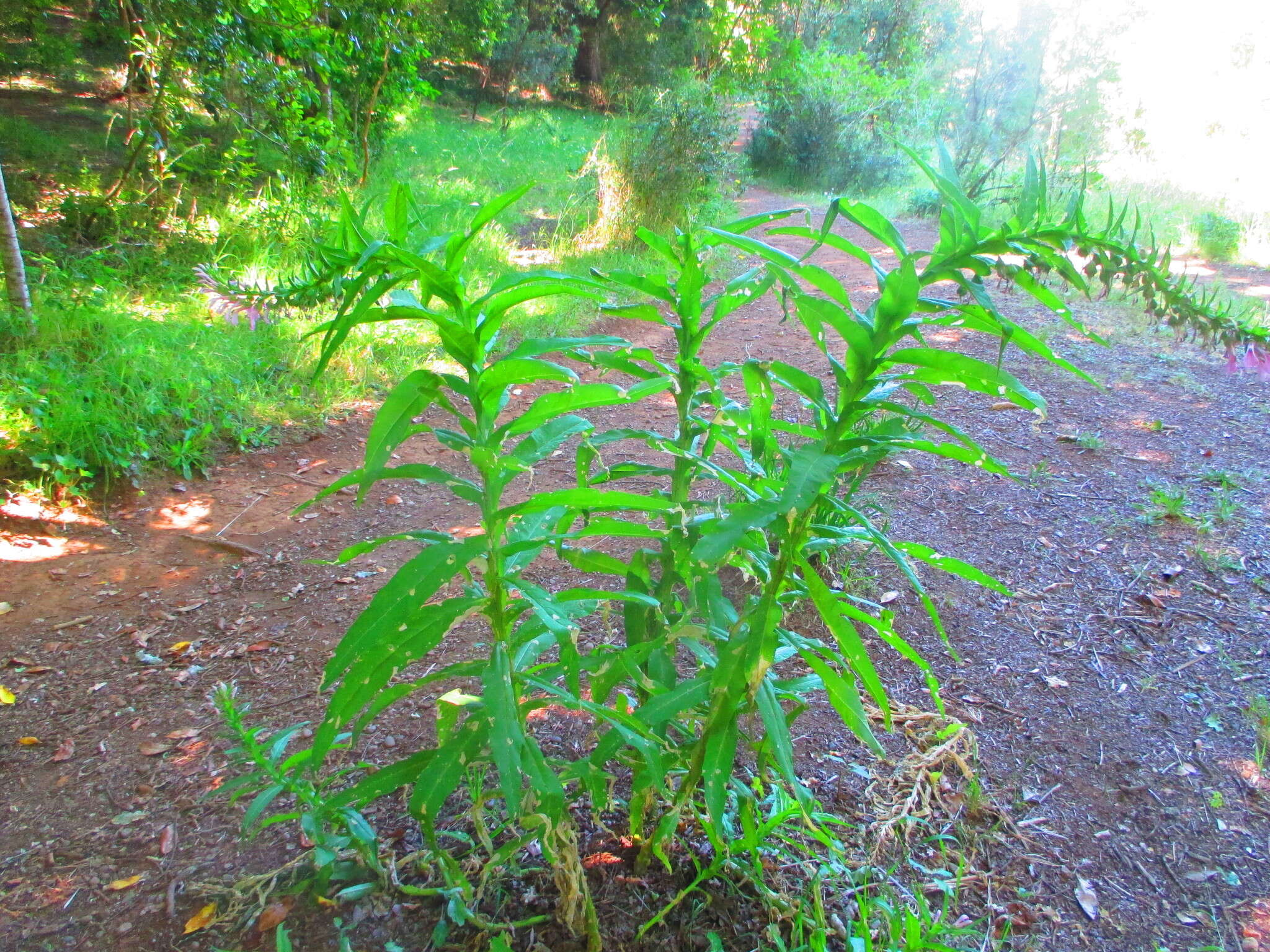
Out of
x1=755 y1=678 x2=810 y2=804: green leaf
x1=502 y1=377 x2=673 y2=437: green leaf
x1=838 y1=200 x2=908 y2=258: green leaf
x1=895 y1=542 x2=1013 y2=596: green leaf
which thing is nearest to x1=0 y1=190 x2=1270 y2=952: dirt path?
x1=755 y1=678 x2=810 y2=804: green leaf

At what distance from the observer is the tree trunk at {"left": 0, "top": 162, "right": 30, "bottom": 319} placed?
369 cm

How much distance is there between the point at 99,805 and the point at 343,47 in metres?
6.61

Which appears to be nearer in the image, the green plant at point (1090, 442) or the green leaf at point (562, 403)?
the green leaf at point (562, 403)

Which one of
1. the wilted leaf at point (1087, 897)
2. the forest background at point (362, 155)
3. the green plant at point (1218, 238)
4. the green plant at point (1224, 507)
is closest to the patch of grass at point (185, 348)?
the forest background at point (362, 155)

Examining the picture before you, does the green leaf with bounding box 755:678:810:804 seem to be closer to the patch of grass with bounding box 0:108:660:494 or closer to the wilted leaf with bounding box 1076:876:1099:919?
the wilted leaf with bounding box 1076:876:1099:919

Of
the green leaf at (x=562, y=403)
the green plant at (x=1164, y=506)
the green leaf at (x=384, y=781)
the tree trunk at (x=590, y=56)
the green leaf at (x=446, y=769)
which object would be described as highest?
the tree trunk at (x=590, y=56)

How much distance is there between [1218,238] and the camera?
890 cm

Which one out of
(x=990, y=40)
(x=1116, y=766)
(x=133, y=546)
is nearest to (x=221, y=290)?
(x=133, y=546)

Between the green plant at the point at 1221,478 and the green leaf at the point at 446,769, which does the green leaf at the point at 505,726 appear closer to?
the green leaf at the point at 446,769

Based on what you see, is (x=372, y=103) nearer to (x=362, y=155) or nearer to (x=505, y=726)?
(x=362, y=155)

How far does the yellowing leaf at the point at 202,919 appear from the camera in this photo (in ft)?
5.19

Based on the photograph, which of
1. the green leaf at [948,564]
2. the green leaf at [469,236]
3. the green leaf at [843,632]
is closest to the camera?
the green leaf at [469,236]

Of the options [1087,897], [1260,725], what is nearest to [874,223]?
[1087,897]

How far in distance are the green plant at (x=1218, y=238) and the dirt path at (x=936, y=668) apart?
618cm
